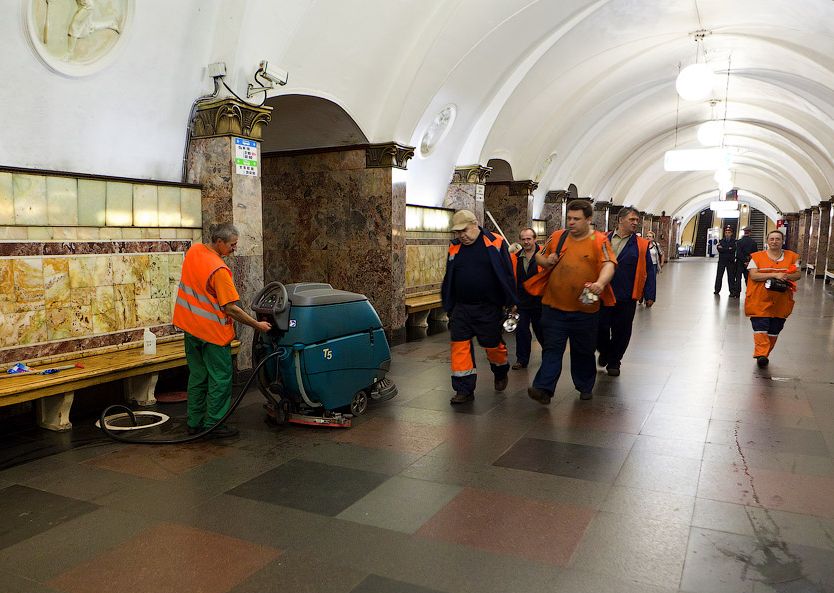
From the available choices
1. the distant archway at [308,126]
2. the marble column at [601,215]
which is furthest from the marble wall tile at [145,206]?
the marble column at [601,215]

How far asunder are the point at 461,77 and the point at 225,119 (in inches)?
Answer: 178

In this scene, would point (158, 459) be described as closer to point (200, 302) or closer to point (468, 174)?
point (200, 302)

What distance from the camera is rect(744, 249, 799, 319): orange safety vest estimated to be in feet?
22.4

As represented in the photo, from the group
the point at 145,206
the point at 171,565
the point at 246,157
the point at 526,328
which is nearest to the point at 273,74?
the point at 246,157

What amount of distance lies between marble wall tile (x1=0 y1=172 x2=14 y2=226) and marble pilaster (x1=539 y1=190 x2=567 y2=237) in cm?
1381

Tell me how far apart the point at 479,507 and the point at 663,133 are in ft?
67.9

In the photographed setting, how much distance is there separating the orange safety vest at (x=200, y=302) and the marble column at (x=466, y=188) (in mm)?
7643

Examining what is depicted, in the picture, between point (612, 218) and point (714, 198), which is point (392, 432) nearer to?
point (612, 218)

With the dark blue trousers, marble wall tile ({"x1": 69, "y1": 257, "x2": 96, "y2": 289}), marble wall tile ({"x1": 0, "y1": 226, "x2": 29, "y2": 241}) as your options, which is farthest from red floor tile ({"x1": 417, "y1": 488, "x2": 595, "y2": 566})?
marble wall tile ({"x1": 0, "y1": 226, "x2": 29, "y2": 241})

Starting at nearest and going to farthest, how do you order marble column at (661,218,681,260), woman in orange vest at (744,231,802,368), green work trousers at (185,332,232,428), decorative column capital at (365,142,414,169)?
green work trousers at (185,332,232,428)
woman in orange vest at (744,231,802,368)
decorative column capital at (365,142,414,169)
marble column at (661,218,681,260)

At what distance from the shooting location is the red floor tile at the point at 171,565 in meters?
2.77

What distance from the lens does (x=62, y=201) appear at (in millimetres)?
5301

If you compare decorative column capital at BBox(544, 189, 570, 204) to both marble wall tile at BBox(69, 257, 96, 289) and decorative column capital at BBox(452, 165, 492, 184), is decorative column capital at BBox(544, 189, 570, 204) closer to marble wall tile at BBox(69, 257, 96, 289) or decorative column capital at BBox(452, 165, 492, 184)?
decorative column capital at BBox(452, 165, 492, 184)

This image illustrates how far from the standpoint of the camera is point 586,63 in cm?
1217
